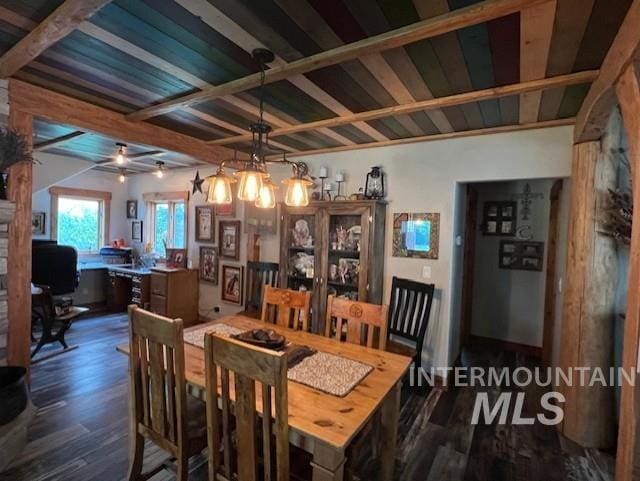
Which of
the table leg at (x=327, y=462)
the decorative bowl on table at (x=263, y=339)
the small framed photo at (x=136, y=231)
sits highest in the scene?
the small framed photo at (x=136, y=231)

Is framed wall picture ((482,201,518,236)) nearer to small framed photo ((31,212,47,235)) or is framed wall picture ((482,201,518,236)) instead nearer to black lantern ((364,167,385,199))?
black lantern ((364,167,385,199))

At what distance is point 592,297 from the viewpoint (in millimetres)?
2303

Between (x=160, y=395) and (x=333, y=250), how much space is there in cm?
222

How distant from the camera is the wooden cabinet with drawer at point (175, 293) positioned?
453cm

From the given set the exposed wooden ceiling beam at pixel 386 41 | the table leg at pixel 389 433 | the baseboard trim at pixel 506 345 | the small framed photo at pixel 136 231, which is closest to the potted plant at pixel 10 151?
the exposed wooden ceiling beam at pixel 386 41

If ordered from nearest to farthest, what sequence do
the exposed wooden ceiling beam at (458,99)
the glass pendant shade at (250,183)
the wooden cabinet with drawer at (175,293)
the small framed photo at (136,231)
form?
1. the glass pendant shade at (250,183)
2. the exposed wooden ceiling beam at (458,99)
3. the wooden cabinet with drawer at (175,293)
4. the small framed photo at (136,231)

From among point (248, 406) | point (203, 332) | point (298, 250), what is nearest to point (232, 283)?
point (298, 250)

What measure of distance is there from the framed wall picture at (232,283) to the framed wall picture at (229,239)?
169 millimetres

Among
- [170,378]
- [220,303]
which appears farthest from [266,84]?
[220,303]

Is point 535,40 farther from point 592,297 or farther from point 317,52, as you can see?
point 592,297

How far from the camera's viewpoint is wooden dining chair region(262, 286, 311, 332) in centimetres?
247

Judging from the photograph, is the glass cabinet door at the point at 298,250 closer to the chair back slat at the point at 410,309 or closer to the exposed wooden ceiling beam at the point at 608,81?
the chair back slat at the point at 410,309

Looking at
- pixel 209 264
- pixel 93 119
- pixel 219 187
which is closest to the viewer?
pixel 219 187

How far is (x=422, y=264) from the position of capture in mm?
3271
